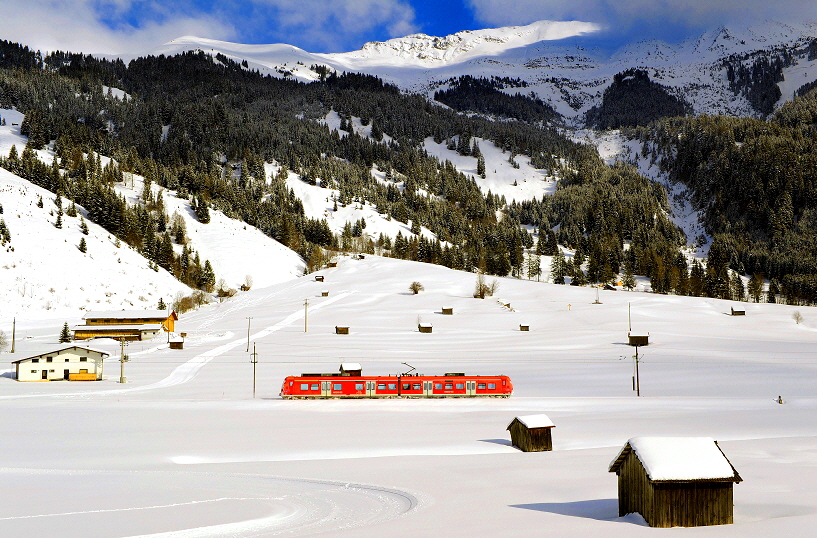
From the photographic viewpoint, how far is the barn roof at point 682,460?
40.3ft

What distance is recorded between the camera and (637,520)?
1309 cm

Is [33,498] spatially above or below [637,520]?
below

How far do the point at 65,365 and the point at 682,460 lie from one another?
6039 cm

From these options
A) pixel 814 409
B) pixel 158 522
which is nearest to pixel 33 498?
pixel 158 522

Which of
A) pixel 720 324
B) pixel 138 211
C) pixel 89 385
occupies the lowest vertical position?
pixel 89 385

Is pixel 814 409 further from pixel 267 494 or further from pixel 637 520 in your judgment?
pixel 267 494

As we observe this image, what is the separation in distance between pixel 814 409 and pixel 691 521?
31184 mm

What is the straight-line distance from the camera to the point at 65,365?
5606 cm

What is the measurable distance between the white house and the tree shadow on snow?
53.9 m

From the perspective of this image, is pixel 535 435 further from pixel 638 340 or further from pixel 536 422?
pixel 638 340

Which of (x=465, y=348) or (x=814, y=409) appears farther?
(x=465, y=348)

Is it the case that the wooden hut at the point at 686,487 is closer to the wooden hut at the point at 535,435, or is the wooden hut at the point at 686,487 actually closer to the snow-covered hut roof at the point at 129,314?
the wooden hut at the point at 535,435

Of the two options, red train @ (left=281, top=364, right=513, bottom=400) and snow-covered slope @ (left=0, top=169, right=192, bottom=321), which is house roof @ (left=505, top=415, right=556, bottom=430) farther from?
snow-covered slope @ (left=0, top=169, right=192, bottom=321)

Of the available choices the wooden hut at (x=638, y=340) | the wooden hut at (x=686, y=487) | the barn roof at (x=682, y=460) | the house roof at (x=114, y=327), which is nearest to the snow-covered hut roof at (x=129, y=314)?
the house roof at (x=114, y=327)
